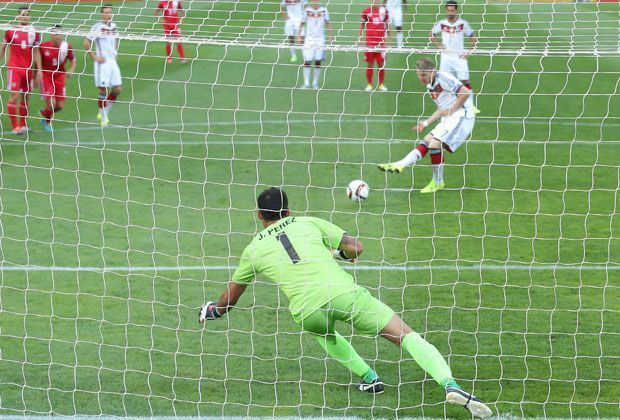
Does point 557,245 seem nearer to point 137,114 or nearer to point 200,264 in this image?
point 200,264

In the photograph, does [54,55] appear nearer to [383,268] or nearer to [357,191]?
[357,191]

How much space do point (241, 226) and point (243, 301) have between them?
233 cm

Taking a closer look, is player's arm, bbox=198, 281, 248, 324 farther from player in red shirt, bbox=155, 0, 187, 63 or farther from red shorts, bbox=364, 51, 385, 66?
red shorts, bbox=364, 51, 385, 66

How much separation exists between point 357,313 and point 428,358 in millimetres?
539

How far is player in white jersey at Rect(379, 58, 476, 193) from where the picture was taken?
453 inches

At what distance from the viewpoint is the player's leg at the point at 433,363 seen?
235 inches

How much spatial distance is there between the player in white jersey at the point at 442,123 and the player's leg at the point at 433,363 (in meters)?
5.15

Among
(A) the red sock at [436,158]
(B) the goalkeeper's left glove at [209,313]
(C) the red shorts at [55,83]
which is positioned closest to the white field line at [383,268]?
(B) the goalkeeper's left glove at [209,313]

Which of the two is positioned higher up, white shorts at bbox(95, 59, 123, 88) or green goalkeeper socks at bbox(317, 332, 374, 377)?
green goalkeeper socks at bbox(317, 332, 374, 377)

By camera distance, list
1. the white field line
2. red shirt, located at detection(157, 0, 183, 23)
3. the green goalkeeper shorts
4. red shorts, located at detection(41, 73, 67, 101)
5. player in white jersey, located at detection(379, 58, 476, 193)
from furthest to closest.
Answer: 1. red shorts, located at detection(41, 73, 67, 101)
2. player in white jersey, located at detection(379, 58, 476, 193)
3. red shirt, located at detection(157, 0, 183, 23)
4. the white field line
5. the green goalkeeper shorts

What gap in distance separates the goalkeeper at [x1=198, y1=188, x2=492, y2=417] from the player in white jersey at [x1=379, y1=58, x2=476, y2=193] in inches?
191

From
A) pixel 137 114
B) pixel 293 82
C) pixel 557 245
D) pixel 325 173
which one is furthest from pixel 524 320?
pixel 293 82

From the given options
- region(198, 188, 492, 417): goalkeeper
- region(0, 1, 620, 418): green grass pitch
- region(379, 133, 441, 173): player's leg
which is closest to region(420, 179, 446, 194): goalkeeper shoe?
region(0, 1, 620, 418): green grass pitch

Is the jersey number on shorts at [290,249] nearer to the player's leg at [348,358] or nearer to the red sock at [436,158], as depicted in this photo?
the player's leg at [348,358]
